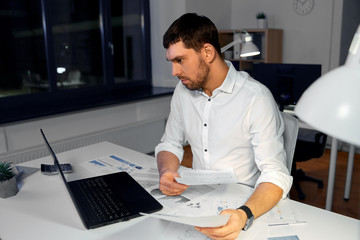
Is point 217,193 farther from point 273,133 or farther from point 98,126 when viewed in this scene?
point 98,126

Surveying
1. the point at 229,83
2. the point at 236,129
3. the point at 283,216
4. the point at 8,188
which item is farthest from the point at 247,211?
the point at 8,188

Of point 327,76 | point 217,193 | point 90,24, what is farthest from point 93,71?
point 327,76

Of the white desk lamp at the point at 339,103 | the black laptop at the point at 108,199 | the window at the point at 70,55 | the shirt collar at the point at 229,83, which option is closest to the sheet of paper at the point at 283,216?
the black laptop at the point at 108,199

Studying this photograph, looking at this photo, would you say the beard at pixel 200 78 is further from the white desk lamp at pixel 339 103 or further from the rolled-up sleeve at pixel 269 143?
the white desk lamp at pixel 339 103

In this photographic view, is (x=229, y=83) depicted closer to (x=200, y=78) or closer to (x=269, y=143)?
(x=200, y=78)

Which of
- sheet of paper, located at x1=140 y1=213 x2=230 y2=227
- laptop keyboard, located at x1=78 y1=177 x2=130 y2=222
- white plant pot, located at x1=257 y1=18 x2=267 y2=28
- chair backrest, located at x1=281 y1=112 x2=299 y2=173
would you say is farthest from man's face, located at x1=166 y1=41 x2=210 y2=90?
white plant pot, located at x1=257 y1=18 x2=267 y2=28

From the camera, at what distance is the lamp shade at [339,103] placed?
425 mm

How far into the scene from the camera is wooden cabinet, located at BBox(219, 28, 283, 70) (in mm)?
4027

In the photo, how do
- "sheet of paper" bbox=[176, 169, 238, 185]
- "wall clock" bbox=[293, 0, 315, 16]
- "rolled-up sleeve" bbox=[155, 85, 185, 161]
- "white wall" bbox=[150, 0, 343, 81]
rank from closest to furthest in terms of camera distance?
"sheet of paper" bbox=[176, 169, 238, 185] → "rolled-up sleeve" bbox=[155, 85, 185, 161] → "white wall" bbox=[150, 0, 343, 81] → "wall clock" bbox=[293, 0, 315, 16]

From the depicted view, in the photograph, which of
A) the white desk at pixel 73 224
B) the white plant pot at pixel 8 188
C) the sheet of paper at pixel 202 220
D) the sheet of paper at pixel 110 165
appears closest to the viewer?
the sheet of paper at pixel 202 220

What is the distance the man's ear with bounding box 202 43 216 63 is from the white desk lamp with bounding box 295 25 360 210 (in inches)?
35.5

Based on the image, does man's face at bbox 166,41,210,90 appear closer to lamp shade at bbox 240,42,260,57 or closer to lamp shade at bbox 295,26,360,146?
lamp shade at bbox 295,26,360,146

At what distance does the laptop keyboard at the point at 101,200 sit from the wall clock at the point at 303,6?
3608 millimetres

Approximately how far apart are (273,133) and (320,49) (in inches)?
124
